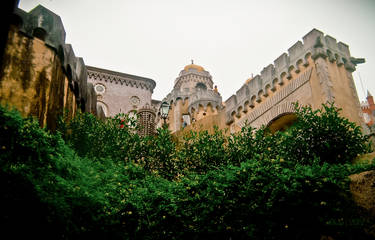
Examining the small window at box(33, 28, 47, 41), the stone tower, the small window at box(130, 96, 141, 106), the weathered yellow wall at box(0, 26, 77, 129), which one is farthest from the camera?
the small window at box(130, 96, 141, 106)

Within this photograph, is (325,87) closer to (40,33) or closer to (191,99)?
(40,33)

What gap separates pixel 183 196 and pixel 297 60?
361 inches

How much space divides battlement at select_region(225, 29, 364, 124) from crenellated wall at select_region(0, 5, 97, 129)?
9039mm

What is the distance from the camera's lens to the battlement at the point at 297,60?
15.1 metres

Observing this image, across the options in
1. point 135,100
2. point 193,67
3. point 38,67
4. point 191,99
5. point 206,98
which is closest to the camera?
point 38,67

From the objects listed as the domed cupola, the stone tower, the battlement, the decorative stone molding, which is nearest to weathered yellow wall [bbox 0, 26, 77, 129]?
the battlement

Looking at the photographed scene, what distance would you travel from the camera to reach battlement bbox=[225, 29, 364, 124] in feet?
49.6

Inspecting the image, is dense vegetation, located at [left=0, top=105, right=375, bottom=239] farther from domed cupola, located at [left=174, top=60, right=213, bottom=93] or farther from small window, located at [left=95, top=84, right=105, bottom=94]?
small window, located at [left=95, top=84, right=105, bottom=94]

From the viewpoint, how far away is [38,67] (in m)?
11.0

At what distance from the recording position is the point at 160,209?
914cm

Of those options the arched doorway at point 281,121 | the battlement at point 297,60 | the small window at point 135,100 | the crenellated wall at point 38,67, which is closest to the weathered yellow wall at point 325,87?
the battlement at point 297,60

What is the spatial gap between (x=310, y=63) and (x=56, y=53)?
10.2 metres

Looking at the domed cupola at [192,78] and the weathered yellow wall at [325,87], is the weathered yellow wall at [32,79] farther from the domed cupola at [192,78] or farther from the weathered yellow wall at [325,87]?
the domed cupola at [192,78]

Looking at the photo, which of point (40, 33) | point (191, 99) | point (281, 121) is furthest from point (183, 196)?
point (191, 99)
